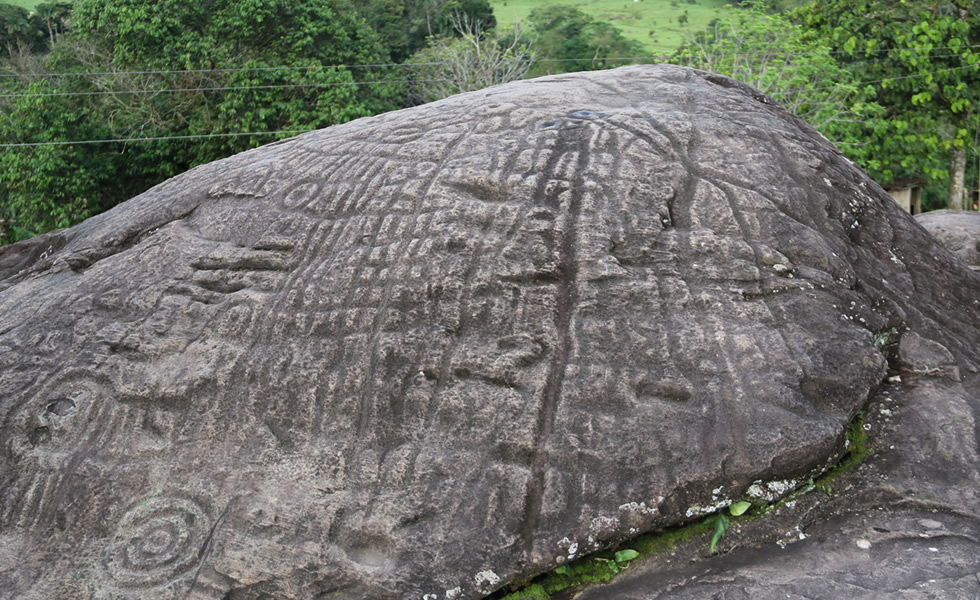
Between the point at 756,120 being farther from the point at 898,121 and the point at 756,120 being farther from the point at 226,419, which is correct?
the point at 898,121

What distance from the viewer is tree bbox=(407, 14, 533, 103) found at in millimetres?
18250

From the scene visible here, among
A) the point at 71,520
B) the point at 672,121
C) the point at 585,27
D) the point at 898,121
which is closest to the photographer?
the point at 71,520

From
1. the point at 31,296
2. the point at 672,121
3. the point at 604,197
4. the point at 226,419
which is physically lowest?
the point at 226,419

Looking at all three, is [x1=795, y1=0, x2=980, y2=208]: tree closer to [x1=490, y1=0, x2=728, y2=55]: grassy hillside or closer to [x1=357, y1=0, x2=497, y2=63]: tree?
[x1=357, y1=0, x2=497, y2=63]: tree

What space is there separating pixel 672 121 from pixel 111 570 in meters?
2.61

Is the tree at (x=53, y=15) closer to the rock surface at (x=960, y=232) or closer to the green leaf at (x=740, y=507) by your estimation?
the rock surface at (x=960, y=232)

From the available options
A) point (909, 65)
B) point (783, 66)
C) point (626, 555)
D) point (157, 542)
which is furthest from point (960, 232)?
point (909, 65)

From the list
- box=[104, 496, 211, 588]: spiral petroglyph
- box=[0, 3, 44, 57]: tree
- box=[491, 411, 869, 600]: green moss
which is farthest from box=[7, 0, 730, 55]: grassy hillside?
box=[104, 496, 211, 588]: spiral petroglyph

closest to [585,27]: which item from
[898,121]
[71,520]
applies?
[898,121]

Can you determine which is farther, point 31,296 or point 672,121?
point 31,296

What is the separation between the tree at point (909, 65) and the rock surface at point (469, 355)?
37.7 feet

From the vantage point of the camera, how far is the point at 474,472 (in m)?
2.57

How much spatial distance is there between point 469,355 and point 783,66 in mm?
10624

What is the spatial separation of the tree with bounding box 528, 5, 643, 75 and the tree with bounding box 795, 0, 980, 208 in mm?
7861
